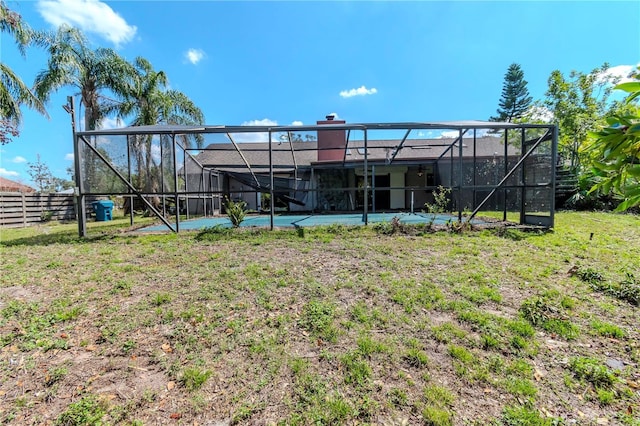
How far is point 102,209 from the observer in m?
13.0

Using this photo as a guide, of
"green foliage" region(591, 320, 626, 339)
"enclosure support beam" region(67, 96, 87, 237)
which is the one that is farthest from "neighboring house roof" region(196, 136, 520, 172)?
"green foliage" region(591, 320, 626, 339)

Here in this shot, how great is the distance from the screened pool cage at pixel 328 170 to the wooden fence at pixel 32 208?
103cm

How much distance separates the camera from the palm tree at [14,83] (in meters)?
10.8

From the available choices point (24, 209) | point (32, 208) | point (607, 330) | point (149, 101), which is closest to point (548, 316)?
Answer: point (607, 330)

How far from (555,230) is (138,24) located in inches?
570

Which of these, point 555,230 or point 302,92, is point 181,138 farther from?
point 555,230

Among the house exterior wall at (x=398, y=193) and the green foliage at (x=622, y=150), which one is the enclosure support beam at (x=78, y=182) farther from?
the house exterior wall at (x=398, y=193)

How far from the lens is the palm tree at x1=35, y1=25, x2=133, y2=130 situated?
42.9 ft

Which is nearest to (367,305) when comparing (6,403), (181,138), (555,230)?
(6,403)

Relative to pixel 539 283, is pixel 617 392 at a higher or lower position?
lower

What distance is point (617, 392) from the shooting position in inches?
81.0

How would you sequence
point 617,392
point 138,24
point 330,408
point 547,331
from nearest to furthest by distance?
point 330,408
point 617,392
point 547,331
point 138,24

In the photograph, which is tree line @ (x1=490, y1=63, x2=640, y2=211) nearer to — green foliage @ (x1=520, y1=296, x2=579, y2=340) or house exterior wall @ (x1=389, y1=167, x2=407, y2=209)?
green foliage @ (x1=520, y1=296, x2=579, y2=340)

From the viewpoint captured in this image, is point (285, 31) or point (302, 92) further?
point (302, 92)
